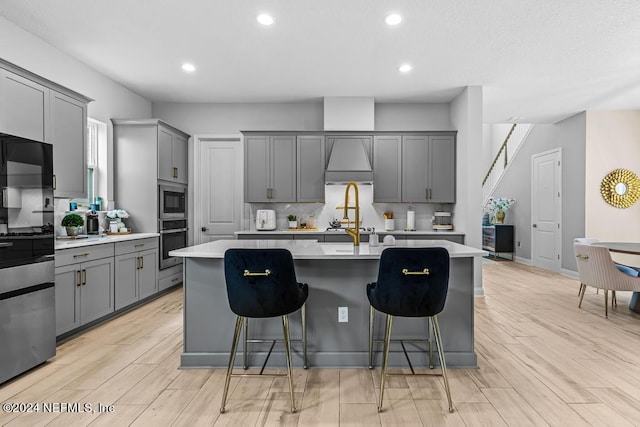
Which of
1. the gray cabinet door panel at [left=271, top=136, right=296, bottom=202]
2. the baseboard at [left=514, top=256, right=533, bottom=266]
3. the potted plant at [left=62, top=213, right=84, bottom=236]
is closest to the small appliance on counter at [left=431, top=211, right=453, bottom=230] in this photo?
the gray cabinet door panel at [left=271, top=136, right=296, bottom=202]

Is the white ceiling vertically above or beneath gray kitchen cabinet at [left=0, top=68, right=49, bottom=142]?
above

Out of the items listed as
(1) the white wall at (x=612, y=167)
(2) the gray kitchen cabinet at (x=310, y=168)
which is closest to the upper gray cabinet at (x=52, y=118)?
(2) the gray kitchen cabinet at (x=310, y=168)

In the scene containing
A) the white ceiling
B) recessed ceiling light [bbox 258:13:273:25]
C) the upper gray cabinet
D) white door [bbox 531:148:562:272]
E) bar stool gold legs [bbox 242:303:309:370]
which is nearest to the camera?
bar stool gold legs [bbox 242:303:309:370]

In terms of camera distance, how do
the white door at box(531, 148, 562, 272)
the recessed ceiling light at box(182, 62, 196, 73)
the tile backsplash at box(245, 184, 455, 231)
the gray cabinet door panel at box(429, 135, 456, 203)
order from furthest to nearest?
the white door at box(531, 148, 562, 272)
the tile backsplash at box(245, 184, 455, 231)
the gray cabinet door panel at box(429, 135, 456, 203)
the recessed ceiling light at box(182, 62, 196, 73)

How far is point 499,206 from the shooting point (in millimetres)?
8742

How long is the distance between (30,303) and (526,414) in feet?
11.2

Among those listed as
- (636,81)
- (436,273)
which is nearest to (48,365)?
(436,273)

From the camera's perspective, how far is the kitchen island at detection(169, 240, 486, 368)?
275 centimetres

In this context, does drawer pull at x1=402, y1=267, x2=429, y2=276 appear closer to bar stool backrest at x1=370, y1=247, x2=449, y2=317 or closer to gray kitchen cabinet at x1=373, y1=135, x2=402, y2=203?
bar stool backrest at x1=370, y1=247, x2=449, y2=317

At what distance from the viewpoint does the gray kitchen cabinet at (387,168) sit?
5.60 metres

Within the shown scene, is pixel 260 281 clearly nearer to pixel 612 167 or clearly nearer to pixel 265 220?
pixel 265 220

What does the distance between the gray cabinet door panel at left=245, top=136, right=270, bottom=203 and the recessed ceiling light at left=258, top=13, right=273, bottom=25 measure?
7.64 ft

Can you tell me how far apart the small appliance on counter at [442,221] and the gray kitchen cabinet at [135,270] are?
4.14 m

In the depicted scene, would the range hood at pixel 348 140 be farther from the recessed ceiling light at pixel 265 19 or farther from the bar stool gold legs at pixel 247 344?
the bar stool gold legs at pixel 247 344
